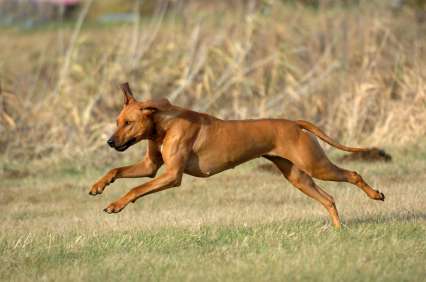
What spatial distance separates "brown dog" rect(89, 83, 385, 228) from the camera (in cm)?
552

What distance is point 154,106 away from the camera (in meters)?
5.45

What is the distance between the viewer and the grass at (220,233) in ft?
14.8

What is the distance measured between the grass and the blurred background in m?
2.25

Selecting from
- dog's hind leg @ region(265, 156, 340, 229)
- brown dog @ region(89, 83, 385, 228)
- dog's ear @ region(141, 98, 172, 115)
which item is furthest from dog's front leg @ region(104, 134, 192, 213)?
dog's hind leg @ region(265, 156, 340, 229)

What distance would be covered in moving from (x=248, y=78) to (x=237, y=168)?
320 cm

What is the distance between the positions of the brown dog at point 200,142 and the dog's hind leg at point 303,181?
9 centimetres

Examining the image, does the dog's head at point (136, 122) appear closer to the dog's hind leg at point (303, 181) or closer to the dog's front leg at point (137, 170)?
the dog's front leg at point (137, 170)

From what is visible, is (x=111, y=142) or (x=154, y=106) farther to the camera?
(x=154, y=106)

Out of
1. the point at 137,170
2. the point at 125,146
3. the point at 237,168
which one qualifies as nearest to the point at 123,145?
the point at 125,146

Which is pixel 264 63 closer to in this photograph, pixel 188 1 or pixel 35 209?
pixel 188 1

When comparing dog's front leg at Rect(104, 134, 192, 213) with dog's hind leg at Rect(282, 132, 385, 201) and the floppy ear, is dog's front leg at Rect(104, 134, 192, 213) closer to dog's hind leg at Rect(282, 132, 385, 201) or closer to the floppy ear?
the floppy ear

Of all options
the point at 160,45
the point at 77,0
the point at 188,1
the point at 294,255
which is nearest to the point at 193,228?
the point at 294,255

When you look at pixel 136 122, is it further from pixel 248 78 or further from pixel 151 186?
pixel 248 78

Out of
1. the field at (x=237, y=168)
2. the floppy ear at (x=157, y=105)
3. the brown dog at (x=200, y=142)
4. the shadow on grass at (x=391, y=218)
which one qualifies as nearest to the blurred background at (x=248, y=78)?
the field at (x=237, y=168)
